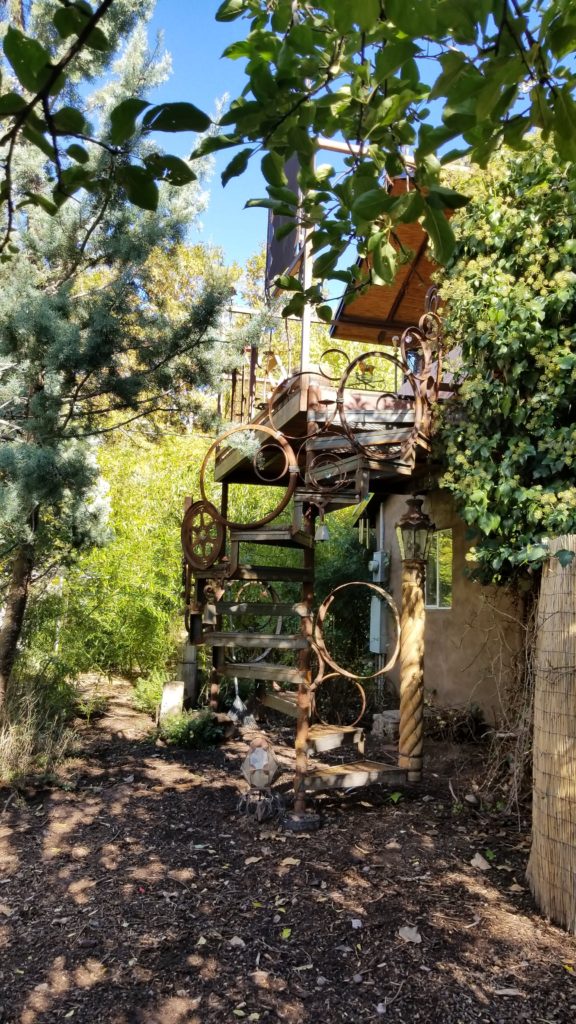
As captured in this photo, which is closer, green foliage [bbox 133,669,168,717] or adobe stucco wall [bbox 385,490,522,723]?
adobe stucco wall [bbox 385,490,522,723]

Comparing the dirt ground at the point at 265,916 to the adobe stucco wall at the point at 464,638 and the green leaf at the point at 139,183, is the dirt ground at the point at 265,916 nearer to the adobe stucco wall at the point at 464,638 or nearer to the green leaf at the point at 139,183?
the adobe stucco wall at the point at 464,638

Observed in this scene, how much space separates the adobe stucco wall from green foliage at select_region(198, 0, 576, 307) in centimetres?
504

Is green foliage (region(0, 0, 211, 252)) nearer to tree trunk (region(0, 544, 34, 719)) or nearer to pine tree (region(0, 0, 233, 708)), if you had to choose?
pine tree (region(0, 0, 233, 708))

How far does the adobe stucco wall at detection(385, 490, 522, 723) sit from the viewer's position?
22.0 ft

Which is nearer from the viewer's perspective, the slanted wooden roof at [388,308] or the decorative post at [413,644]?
the decorative post at [413,644]

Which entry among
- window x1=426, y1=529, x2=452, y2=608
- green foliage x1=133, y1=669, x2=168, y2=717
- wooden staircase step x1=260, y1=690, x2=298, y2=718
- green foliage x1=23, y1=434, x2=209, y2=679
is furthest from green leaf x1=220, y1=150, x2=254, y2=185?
green foliage x1=133, y1=669, x2=168, y2=717

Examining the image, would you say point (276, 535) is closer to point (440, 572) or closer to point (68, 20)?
point (440, 572)

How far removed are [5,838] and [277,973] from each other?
2203 mm

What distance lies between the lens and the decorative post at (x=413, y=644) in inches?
211

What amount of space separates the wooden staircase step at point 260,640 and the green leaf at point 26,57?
4.25 m

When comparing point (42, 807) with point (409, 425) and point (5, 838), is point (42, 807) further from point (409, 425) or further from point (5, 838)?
point (409, 425)

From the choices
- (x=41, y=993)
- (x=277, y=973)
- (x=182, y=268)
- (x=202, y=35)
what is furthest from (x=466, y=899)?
(x=182, y=268)

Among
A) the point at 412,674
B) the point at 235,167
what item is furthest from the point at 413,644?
the point at 235,167

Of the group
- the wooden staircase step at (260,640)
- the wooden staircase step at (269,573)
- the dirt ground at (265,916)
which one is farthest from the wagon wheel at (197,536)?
the dirt ground at (265,916)
